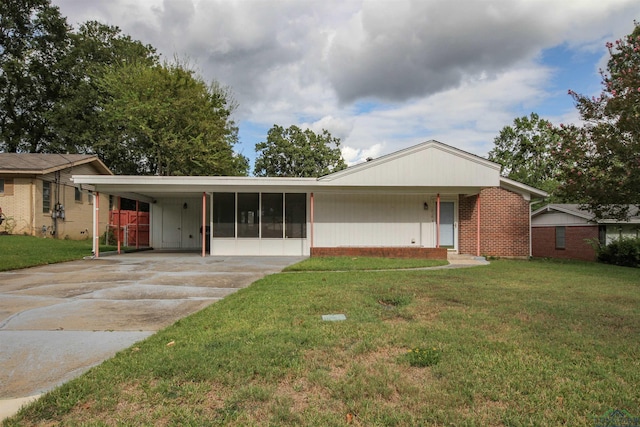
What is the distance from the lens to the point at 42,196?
66.4ft

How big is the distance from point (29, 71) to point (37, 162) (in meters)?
16.0

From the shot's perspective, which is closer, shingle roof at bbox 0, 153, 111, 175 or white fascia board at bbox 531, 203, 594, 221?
shingle roof at bbox 0, 153, 111, 175

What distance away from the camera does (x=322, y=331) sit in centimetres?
420

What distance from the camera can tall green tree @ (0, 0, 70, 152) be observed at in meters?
31.0

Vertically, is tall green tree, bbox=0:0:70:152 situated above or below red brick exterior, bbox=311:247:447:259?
above

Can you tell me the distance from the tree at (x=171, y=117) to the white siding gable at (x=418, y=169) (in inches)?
570

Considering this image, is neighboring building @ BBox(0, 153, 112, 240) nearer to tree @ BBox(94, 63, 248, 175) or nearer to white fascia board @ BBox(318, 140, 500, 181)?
tree @ BBox(94, 63, 248, 175)

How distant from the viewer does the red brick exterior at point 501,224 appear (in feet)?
47.0

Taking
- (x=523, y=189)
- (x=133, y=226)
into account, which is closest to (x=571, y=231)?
(x=523, y=189)

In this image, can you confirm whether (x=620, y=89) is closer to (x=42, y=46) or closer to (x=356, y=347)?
(x=356, y=347)

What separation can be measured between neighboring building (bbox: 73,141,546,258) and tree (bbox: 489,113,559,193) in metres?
22.1

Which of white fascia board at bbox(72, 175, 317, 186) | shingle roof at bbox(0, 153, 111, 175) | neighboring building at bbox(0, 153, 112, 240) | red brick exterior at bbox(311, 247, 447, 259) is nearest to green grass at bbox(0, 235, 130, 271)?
white fascia board at bbox(72, 175, 317, 186)

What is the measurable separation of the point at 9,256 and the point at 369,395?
43.0 ft

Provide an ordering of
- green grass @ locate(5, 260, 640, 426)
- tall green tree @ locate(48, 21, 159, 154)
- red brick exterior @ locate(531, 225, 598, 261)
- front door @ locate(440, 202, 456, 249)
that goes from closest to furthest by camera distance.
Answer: green grass @ locate(5, 260, 640, 426) < front door @ locate(440, 202, 456, 249) < red brick exterior @ locate(531, 225, 598, 261) < tall green tree @ locate(48, 21, 159, 154)
